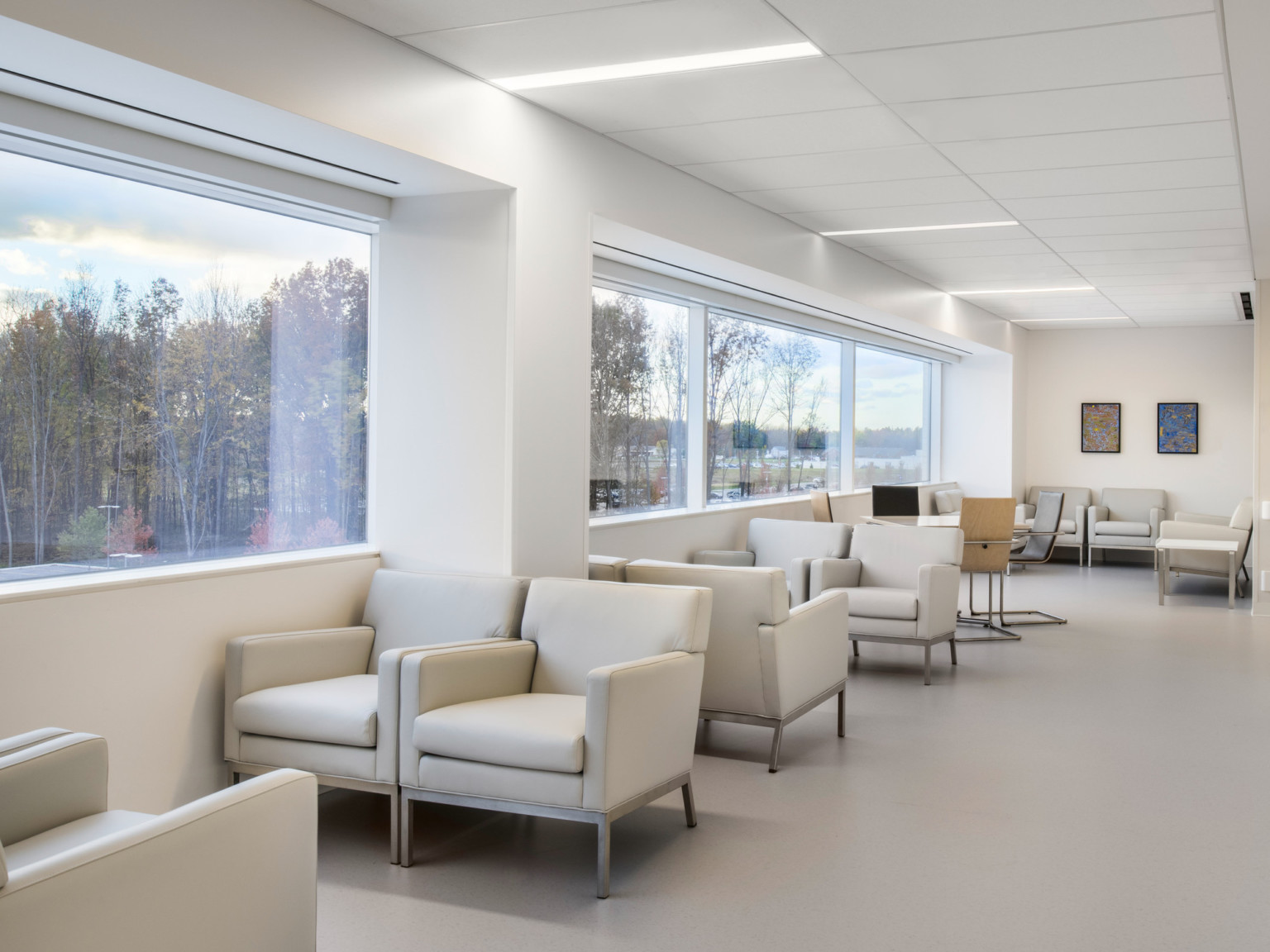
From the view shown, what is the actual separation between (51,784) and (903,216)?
237 inches

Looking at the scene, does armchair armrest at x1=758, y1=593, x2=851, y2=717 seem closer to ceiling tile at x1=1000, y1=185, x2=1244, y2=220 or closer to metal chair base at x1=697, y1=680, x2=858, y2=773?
metal chair base at x1=697, y1=680, x2=858, y2=773

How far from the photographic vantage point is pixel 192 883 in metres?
2.18

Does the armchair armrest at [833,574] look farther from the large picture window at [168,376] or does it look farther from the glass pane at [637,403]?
the large picture window at [168,376]

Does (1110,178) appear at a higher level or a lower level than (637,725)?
higher

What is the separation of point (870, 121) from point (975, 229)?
287cm

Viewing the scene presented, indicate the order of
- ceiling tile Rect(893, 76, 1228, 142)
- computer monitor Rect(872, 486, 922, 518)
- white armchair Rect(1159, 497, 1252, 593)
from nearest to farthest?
1. ceiling tile Rect(893, 76, 1228, 142)
2. computer monitor Rect(872, 486, 922, 518)
3. white armchair Rect(1159, 497, 1252, 593)

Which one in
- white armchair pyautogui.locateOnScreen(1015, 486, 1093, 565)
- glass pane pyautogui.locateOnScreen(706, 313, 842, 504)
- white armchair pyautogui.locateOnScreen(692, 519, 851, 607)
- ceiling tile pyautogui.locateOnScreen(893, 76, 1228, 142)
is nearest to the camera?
ceiling tile pyautogui.locateOnScreen(893, 76, 1228, 142)

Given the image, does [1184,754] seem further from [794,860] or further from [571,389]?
[571,389]

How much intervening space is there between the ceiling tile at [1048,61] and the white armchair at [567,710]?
7.30 feet

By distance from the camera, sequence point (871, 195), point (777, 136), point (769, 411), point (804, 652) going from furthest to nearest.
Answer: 1. point (769, 411)
2. point (871, 195)
3. point (777, 136)
4. point (804, 652)

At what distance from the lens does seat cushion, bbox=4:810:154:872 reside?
2410mm

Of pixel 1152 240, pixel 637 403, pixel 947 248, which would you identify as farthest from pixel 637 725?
pixel 1152 240

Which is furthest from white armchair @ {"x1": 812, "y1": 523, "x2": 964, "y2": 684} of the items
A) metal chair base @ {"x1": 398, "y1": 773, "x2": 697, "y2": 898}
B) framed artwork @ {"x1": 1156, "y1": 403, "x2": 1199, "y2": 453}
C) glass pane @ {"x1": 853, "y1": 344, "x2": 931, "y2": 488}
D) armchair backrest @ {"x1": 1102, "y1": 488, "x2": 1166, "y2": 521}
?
framed artwork @ {"x1": 1156, "y1": 403, "x2": 1199, "y2": 453}

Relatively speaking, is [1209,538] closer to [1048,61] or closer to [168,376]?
[1048,61]
